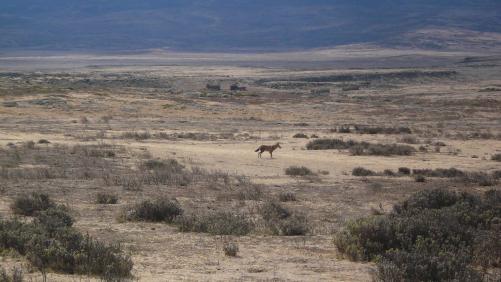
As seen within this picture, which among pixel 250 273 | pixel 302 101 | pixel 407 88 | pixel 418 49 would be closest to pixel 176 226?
pixel 250 273

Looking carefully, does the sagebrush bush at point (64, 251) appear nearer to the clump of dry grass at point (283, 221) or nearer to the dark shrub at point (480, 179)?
the clump of dry grass at point (283, 221)

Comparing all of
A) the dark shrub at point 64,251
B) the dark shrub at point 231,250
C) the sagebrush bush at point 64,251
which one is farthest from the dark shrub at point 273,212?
the sagebrush bush at point 64,251

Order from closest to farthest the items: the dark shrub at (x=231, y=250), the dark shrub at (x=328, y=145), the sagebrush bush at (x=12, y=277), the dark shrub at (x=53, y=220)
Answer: the sagebrush bush at (x=12, y=277), the dark shrub at (x=231, y=250), the dark shrub at (x=53, y=220), the dark shrub at (x=328, y=145)

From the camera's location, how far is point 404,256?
7477 millimetres

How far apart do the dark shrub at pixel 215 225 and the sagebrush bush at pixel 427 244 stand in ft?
5.72

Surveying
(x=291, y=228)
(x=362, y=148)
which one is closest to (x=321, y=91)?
(x=362, y=148)

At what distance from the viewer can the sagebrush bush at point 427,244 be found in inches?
284

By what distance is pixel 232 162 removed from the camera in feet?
76.2

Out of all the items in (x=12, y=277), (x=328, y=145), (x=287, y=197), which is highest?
(x=12, y=277)

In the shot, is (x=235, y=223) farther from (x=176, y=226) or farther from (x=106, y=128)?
(x=106, y=128)

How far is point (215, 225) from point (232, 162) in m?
12.8

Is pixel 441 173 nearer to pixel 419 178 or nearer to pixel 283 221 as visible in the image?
pixel 419 178

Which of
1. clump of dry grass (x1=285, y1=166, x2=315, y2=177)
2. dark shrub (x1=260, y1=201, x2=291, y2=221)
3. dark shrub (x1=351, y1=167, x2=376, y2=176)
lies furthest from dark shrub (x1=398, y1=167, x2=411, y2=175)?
dark shrub (x1=260, y1=201, x2=291, y2=221)

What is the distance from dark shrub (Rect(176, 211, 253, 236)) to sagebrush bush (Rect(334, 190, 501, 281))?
1744 mm
